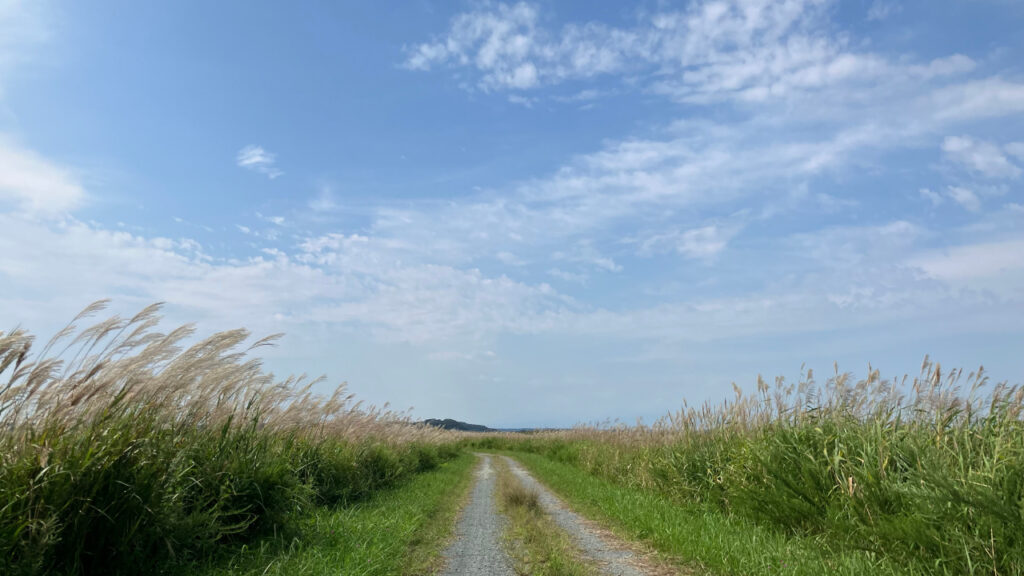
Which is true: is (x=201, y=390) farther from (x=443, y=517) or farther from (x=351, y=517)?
(x=443, y=517)

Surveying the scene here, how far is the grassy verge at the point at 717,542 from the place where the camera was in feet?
19.1

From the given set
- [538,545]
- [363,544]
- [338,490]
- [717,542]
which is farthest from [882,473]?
[338,490]

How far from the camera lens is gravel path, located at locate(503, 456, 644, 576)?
7.09 metres

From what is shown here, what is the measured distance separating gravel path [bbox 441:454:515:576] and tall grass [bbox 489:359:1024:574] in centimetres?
376

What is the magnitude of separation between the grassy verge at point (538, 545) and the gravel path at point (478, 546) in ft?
0.58

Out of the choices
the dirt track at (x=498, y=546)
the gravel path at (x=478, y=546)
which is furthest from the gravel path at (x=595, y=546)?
the gravel path at (x=478, y=546)

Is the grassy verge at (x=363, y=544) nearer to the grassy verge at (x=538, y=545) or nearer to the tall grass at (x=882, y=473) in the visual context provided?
the grassy verge at (x=538, y=545)

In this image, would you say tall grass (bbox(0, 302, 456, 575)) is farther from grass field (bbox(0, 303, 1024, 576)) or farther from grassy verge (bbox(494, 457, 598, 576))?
grassy verge (bbox(494, 457, 598, 576))

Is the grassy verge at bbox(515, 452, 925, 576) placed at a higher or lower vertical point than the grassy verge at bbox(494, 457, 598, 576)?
higher

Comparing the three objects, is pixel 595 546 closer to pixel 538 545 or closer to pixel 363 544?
pixel 538 545

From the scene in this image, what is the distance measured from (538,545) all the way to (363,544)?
7.65 ft

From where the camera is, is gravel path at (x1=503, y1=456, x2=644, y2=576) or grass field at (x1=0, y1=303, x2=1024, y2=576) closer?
grass field at (x1=0, y1=303, x2=1024, y2=576)

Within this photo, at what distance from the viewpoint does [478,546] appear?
8406 mm

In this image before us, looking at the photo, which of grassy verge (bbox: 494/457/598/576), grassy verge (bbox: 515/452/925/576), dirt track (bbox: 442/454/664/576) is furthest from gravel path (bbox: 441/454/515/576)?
grassy verge (bbox: 515/452/925/576)
